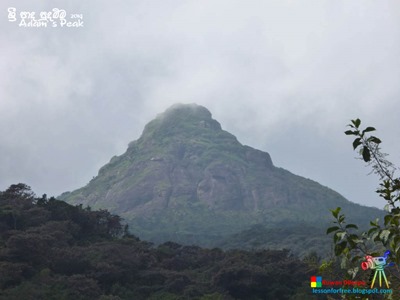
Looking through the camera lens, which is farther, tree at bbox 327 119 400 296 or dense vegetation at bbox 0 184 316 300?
dense vegetation at bbox 0 184 316 300

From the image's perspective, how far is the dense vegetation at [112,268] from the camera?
149 ft

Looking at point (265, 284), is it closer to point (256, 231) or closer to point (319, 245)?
point (319, 245)

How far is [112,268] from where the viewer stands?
51.6m

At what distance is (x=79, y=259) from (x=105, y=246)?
16.5 ft

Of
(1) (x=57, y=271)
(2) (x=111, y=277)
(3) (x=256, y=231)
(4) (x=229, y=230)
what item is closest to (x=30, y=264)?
(1) (x=57, y=271)

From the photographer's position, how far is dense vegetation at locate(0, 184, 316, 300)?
149 feet

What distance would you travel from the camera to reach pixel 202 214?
18188cm

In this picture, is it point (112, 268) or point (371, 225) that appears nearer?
point (371, 225)

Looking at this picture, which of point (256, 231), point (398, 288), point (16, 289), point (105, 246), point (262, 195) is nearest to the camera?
point (398, 288)

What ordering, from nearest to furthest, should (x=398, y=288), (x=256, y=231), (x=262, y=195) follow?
(x=398, y=288) → (x=256, y=231) → (x=262, y=195)

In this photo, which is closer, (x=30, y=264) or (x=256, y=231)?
(x=30, y=264)

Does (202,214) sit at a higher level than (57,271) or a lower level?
higher

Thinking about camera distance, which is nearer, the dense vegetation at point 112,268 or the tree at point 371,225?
the tree at point 371,225

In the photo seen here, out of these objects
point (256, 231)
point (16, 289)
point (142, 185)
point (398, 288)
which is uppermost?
point (142, 185)
